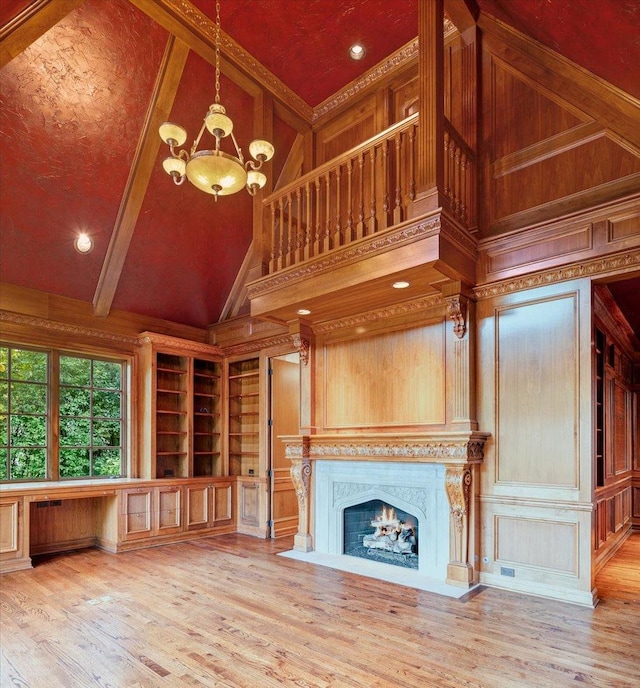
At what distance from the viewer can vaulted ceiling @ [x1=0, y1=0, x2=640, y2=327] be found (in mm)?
4297

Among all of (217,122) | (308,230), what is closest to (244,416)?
(308,230)

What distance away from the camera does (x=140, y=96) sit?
5152 millimetres

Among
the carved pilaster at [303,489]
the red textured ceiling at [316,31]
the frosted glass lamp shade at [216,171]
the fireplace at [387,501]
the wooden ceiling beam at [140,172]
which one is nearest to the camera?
the frosted glass lamp shade at [216,171]

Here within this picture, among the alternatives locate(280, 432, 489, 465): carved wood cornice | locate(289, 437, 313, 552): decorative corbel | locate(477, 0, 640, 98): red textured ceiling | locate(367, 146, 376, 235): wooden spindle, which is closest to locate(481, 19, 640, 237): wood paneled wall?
locate(477, 0, 640, 98): red textured ceiling

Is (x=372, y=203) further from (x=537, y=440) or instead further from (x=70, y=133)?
(x=70, y=133)

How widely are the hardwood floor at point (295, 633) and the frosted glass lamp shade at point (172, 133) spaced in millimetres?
3387

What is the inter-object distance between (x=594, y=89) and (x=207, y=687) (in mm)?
5155

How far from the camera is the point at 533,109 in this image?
454 cm

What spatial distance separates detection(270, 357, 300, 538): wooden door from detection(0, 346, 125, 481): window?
2.03 m

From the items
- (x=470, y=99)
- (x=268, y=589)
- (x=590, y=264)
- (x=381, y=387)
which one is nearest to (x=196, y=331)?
(x=381, y=387)

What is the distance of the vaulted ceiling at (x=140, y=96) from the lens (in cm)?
430

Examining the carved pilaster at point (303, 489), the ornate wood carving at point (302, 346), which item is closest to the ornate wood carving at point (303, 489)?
the carved pilaster at point (303, 489)

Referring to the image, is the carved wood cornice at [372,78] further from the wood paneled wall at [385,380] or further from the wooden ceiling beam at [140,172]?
the wood paneled wall at [385,380]

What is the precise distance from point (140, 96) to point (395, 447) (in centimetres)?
451
